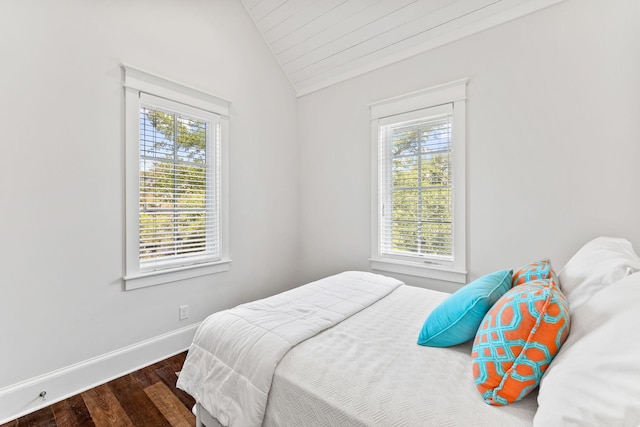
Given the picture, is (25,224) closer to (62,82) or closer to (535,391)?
(62,82)

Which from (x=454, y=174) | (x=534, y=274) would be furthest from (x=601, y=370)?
(x=454, y=174)

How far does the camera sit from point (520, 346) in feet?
2.86

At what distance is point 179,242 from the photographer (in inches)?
100

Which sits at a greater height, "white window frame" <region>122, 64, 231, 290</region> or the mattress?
"white window frame" <region>122, 64, 231, 290</region>

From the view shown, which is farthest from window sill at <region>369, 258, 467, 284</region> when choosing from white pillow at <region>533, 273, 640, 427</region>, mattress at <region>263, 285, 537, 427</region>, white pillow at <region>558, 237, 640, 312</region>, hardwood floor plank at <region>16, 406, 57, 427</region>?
hardwood floor plank at <region>16, 406, 57, 427</region>

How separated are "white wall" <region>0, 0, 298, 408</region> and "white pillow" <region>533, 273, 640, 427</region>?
8.34 ft

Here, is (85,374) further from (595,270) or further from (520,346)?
(595,270)

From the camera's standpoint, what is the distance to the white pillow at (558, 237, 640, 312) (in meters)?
1.00

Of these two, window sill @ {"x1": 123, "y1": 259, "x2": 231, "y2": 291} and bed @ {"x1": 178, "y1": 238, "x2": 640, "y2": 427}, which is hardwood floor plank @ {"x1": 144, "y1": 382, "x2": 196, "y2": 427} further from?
window sill @ {"x1": 123, "y1": 259, "x2": 231, "y2": 291}

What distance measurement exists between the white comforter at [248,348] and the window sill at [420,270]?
3.18 ft

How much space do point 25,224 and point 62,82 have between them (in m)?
0.95

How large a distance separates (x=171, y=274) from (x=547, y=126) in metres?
3.14

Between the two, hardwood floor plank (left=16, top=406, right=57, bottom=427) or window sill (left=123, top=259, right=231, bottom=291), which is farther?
window sill (left=123, top=259, right=231, bottom=291)

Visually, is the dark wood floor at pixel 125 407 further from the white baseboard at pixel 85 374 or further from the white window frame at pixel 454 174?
the white window frame at pixel 454 174
